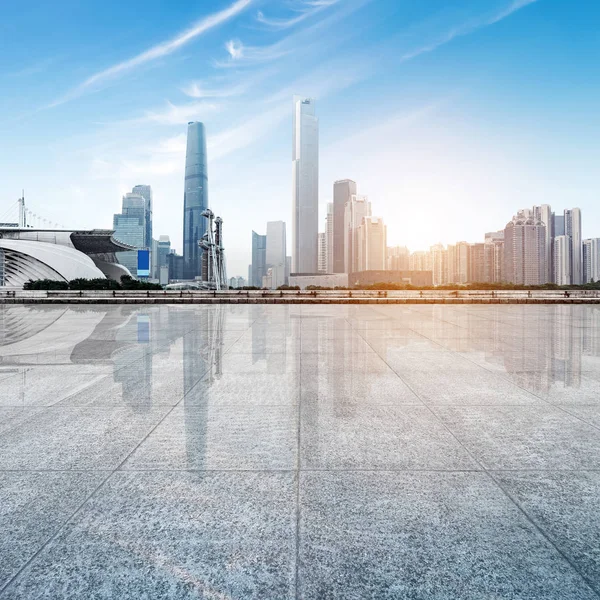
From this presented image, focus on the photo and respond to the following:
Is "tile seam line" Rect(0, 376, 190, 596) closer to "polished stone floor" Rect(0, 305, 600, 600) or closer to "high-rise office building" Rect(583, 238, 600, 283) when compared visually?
"polished stone floor" Rect(0, 305, 600, 600)

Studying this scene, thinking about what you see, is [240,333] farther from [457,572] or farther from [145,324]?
[457,572]

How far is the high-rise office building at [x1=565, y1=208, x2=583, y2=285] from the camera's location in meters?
112

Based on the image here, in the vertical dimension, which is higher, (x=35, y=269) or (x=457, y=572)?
(x=35, y=269)

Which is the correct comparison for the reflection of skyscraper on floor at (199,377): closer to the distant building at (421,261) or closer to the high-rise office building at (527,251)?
the high-rise office building at (527,251)

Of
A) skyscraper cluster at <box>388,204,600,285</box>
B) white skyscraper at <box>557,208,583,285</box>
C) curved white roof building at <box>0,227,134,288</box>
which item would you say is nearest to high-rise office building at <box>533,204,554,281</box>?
skyscraper cluster at <box>388,204,600,285</box>

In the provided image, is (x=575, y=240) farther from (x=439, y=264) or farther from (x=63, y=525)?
(x=63, y=525)

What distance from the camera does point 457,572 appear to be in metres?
2.14

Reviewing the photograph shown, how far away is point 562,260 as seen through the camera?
110m

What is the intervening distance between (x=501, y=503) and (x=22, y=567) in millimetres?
2701

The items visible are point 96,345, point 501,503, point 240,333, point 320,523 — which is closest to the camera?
point 320,523

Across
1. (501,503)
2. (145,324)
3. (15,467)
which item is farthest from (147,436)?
(145,324)

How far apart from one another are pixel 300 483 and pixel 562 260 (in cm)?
12519

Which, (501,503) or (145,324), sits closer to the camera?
(501,503)

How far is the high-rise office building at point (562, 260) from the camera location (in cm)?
10950
